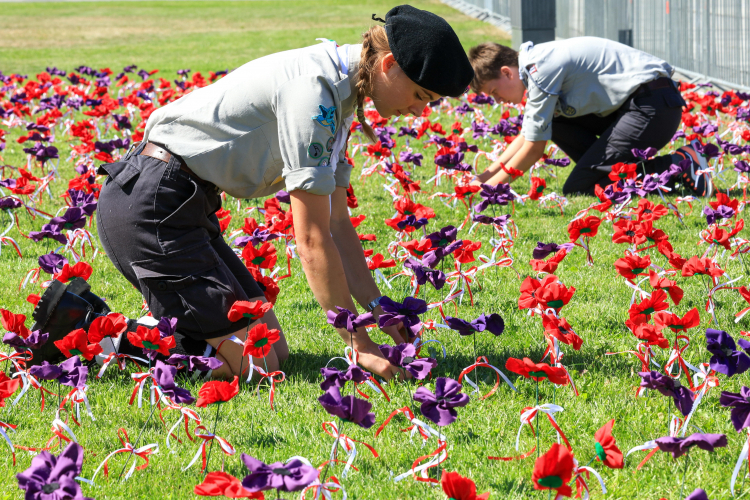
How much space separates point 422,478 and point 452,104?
8951 mm

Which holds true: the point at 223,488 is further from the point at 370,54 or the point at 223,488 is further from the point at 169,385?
the point at 370,54

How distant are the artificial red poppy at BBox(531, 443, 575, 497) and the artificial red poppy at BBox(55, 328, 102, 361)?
4.58 feet

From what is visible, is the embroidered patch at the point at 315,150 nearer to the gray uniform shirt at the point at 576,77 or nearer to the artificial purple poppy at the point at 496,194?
the artificial purple poppy at the point at 496,194

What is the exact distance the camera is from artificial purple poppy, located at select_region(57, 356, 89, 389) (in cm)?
213

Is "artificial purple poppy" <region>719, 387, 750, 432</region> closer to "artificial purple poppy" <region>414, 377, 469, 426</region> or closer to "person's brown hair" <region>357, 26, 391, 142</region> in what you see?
"artificial purple poppy" <region>414, 377, 469, 426</region>

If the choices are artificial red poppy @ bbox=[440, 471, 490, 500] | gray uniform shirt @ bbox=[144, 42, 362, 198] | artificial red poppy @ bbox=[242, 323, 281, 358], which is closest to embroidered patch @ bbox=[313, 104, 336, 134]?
gray uniform shirt @ bbox=[144, 42, 362, 198]

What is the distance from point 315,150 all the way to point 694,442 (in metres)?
1.42

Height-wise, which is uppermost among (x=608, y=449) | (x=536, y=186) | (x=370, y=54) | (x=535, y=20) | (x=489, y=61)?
(x=370, y=54)

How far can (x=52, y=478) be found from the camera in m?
1.45

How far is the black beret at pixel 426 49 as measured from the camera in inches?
95.1

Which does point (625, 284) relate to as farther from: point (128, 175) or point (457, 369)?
point (128, 175)

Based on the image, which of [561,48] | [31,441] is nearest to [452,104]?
[561,48]

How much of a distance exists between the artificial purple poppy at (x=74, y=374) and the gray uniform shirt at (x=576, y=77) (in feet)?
11.6

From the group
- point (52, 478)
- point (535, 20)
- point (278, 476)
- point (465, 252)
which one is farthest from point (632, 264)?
point (535, 20)
